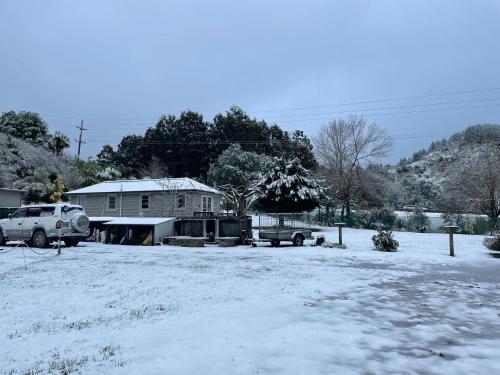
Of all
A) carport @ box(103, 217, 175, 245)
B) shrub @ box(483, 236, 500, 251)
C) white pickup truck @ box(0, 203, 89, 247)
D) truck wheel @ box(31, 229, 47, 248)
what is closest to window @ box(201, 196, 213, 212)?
carport @ box(103, 217, 175, 245)

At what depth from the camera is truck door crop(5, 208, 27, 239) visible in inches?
727

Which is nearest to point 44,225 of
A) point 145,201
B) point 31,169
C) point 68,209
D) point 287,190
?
point 68,209

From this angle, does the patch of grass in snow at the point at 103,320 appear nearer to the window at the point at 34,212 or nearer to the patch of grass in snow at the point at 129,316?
the patch of grass in snow at the point at 129,316

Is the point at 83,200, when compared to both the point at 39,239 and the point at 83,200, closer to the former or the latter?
the point at 83,200

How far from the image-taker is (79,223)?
60.6ft

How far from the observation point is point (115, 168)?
163 feet

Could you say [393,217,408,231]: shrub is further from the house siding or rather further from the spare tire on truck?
the spare tire on truck

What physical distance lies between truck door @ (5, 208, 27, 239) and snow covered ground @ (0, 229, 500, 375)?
8.80 metres

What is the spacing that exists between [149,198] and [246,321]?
24854 millimetres

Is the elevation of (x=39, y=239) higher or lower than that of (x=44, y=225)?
lower

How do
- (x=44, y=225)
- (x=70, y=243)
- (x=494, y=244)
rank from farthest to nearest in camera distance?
(x=70, y=243) → (x=44, y=225) → (x=494, y=244)

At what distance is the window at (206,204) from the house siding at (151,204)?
0.34 metres

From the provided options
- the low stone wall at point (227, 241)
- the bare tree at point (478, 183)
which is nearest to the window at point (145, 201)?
the low stone wall at point (227, 241)

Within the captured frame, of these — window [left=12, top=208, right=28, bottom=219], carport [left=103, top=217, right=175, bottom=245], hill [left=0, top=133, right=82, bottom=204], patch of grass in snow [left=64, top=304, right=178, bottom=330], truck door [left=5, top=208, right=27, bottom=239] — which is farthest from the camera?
hill [left=0, top=133, right=82, bottom=204]
